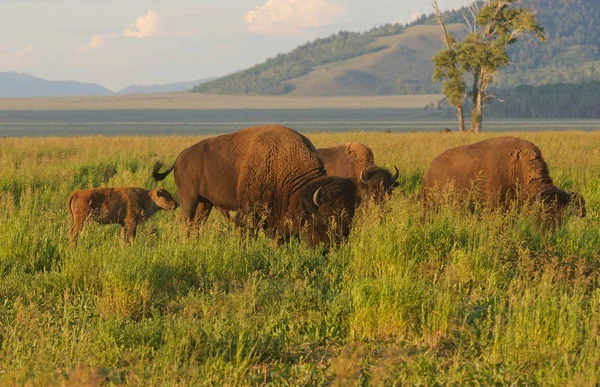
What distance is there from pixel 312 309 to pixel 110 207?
521 centimetres

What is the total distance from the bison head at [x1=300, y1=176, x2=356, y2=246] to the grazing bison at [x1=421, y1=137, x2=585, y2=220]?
1944 mm

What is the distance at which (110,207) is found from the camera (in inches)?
429

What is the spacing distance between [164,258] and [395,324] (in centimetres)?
254

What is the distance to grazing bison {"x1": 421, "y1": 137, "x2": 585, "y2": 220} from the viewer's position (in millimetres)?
10422

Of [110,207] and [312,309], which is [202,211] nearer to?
[110,207]

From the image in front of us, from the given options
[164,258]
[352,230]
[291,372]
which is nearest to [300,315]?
[291,372]

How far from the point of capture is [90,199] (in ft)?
35.2

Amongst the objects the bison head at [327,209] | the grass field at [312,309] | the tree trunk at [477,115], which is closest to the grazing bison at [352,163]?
the grass field at [312,309]

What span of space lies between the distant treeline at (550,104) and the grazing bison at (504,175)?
433ft

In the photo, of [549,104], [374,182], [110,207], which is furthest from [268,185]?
[549,104]

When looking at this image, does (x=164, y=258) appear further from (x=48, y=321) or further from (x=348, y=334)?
(x=348, y=334)

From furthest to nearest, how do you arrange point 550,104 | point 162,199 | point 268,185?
point 550,104, point 162,199, point 268,185

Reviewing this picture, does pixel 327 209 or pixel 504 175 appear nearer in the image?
pixel 327 209

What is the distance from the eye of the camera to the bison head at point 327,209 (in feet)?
28.4
